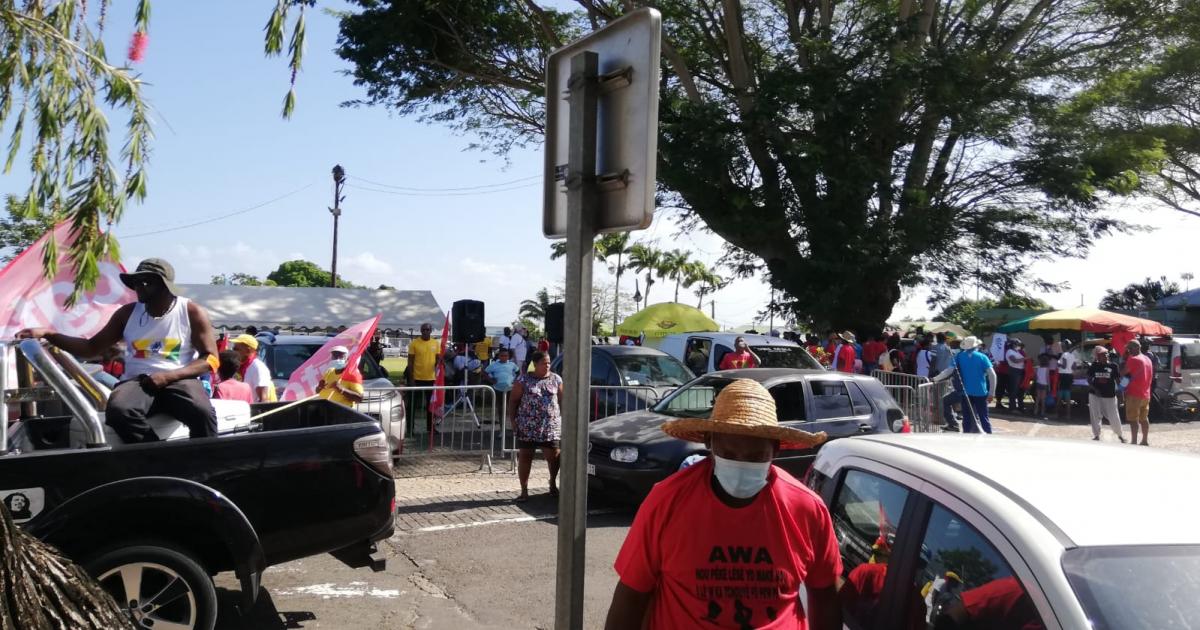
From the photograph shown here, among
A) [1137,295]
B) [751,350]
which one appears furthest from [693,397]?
[1137,295]

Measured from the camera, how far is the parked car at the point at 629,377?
41.2 feet

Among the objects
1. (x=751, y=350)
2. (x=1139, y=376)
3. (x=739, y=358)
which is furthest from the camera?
(x=751, y=350)

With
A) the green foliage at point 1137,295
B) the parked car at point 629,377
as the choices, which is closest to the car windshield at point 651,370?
the parked car at point 629,377

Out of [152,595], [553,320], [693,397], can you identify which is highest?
[553,320]

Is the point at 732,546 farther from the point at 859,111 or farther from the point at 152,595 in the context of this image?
the point at 859,111

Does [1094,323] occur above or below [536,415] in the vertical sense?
above

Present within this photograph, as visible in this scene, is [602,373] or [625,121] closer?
[625,121]

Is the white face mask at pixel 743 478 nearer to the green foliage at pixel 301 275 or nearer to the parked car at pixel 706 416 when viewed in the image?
the parked car at pixel 706 416

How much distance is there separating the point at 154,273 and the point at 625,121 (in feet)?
11.1

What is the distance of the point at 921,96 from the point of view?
66.4ft

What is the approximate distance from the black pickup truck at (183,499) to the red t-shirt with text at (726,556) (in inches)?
113

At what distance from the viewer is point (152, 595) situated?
4555 mm

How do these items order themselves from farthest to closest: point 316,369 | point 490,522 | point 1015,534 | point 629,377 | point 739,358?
point 739,358
point 629,377
point 316,369
point 490,522
point 1015,534

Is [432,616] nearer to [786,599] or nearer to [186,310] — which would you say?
[186,310]
